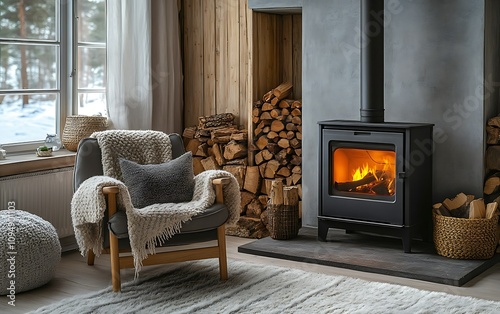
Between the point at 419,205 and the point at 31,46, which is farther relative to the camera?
the point at 31,46

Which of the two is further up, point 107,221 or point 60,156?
point 60,156

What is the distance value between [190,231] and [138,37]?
6.43ft

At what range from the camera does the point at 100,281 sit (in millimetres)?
4141

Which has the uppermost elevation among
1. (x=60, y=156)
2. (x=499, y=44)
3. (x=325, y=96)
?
(x=499, y=44)

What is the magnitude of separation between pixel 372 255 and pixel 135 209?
1.52 meters

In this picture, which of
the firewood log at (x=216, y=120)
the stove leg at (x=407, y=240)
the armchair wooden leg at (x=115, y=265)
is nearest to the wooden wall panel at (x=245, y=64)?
the firewood log at (x=216, y=120)

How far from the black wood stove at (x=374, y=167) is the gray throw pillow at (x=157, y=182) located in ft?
3.19

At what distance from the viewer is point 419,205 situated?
451 centimetres

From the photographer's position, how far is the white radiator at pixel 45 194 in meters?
4.39

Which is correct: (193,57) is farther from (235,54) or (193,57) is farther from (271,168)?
(271,168)

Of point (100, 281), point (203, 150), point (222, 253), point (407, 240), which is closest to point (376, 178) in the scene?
point (407, 240)

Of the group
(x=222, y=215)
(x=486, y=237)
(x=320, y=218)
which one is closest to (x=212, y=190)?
(x=222, y=215)

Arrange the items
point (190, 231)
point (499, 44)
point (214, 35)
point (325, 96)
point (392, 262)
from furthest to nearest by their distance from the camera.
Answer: point (214, 35), point (325, 96), point (499, 44), point (392, 262), point (190, 231)

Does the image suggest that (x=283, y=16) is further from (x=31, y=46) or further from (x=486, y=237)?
(x=486, y=237)
